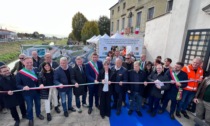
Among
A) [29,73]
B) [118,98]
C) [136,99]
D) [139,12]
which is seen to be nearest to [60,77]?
[29,73]

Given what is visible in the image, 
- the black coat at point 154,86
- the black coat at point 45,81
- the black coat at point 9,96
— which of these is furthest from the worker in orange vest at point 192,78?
the black coat at point 9,96

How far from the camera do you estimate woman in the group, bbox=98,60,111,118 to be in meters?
3.49

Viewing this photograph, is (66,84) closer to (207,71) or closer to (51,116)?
(51,116)

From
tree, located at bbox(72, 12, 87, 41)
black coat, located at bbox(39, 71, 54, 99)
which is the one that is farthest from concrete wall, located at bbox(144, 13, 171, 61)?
tree, located at bbox(72, 12, 87, 41)

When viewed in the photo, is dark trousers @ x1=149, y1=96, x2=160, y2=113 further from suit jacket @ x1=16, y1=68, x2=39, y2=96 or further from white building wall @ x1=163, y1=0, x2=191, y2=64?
suit jacket @ x1=16, y1=68, x2=39, y2=96

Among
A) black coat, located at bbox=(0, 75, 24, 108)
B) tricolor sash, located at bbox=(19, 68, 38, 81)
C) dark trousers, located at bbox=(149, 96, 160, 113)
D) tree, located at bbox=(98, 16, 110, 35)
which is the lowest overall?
dark trousers, located at bbox=(149, 96, 160, 113)

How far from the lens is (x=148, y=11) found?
13617 mm

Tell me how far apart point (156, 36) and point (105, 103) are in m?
6.34

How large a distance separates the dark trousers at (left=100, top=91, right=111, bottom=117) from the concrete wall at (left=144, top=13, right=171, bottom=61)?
5.00 metres

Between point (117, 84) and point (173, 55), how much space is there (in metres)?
3.78

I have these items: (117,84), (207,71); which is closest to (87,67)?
(117,84)

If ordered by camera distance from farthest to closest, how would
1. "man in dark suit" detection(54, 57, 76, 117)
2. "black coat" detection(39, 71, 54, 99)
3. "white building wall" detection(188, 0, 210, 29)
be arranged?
"white building wall" detection(188, 0, 210, 29) < "man in dark suit" detection(54, 57, 76, 117) < "black coat" detection(39, 71, 54, 99)

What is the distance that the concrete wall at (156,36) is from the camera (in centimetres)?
699

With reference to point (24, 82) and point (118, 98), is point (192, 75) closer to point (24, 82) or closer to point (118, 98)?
point (118, 98)
